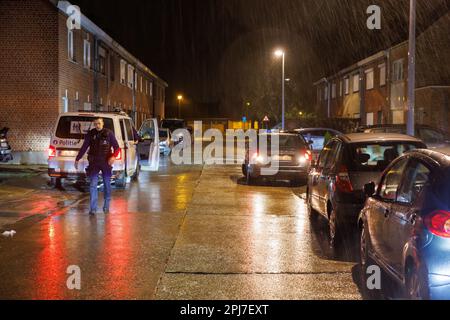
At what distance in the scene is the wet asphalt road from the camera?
6148mm

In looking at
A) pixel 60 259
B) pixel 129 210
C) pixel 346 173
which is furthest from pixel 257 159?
pixel 60 259

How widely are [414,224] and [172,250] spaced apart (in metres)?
3.87

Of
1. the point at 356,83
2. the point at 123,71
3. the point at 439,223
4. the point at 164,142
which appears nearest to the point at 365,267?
the point at 439,223

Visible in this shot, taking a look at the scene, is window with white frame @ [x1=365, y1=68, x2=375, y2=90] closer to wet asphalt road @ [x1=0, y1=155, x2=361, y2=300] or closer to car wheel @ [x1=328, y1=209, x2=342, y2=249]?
wet asphalt road @ [x1=0, y1=155, x2=361, y2=300]

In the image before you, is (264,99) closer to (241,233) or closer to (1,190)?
(1,190)

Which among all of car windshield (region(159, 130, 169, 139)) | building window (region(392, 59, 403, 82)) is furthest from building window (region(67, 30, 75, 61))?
building window (region(392, 59, 403, 82))

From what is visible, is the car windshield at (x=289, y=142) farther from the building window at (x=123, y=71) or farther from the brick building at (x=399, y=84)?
the building window at (x=123, y=71)

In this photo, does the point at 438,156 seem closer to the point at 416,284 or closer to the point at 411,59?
the point at 416,284

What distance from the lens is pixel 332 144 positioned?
32.0 feet

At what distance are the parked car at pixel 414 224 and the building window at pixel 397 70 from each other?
26386 mm

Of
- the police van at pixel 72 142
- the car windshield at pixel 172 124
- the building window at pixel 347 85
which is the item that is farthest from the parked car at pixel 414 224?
the building window at pixel 347 85

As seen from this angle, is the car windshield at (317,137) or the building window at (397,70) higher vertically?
the building window at (397,70)

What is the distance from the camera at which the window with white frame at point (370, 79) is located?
121 ft

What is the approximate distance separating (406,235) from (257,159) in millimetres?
11293
